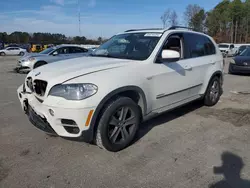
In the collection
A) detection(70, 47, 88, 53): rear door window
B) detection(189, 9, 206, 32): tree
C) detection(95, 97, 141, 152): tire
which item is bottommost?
detection(95, 97, 141, 152): tire

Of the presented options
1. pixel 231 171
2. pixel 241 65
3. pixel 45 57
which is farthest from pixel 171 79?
pixel 45 57

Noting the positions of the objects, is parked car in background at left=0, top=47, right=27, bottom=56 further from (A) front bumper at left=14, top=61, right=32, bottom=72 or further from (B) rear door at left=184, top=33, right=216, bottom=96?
(B) rear door at left=184, top=33, right=216, bottom=96

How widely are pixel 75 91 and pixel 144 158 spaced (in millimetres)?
1295

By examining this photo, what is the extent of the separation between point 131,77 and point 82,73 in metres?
0.68

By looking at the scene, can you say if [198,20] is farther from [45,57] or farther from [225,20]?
[45,57]

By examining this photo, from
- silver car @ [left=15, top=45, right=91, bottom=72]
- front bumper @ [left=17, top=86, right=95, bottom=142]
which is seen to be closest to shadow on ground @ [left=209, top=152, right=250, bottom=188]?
front bumper @ [left=17, top=86, right=95, bottom=142]

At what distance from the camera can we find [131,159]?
3086 millimetres

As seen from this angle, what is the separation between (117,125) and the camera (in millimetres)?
3162

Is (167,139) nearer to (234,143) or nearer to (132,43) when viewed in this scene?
(234,143)

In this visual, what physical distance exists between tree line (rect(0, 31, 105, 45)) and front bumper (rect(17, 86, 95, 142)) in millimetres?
53569

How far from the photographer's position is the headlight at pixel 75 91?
274 cm

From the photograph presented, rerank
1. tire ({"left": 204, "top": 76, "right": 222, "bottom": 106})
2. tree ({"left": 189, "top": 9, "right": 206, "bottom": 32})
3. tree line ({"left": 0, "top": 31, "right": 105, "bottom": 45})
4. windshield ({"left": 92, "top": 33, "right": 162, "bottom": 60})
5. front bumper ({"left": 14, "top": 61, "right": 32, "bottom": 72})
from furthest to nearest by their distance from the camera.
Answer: tree ({"left": 189, "top": 9, "right": 206, "bottom": 32})
tree line ({"left": 0, "top": 31, "right": 105, "bottom": 45})
front bumper ({"left": 14, "top": 61, "right": 32, "bottom": 72})
tire ({"left": 204, "top": 76, "right": 222, "bottom": 106})
windshield ({"left": 92, "top": 33, "right": 162, "bottom": 60})

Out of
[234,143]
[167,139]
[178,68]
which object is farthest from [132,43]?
[234,143]

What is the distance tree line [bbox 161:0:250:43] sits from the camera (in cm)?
6494
